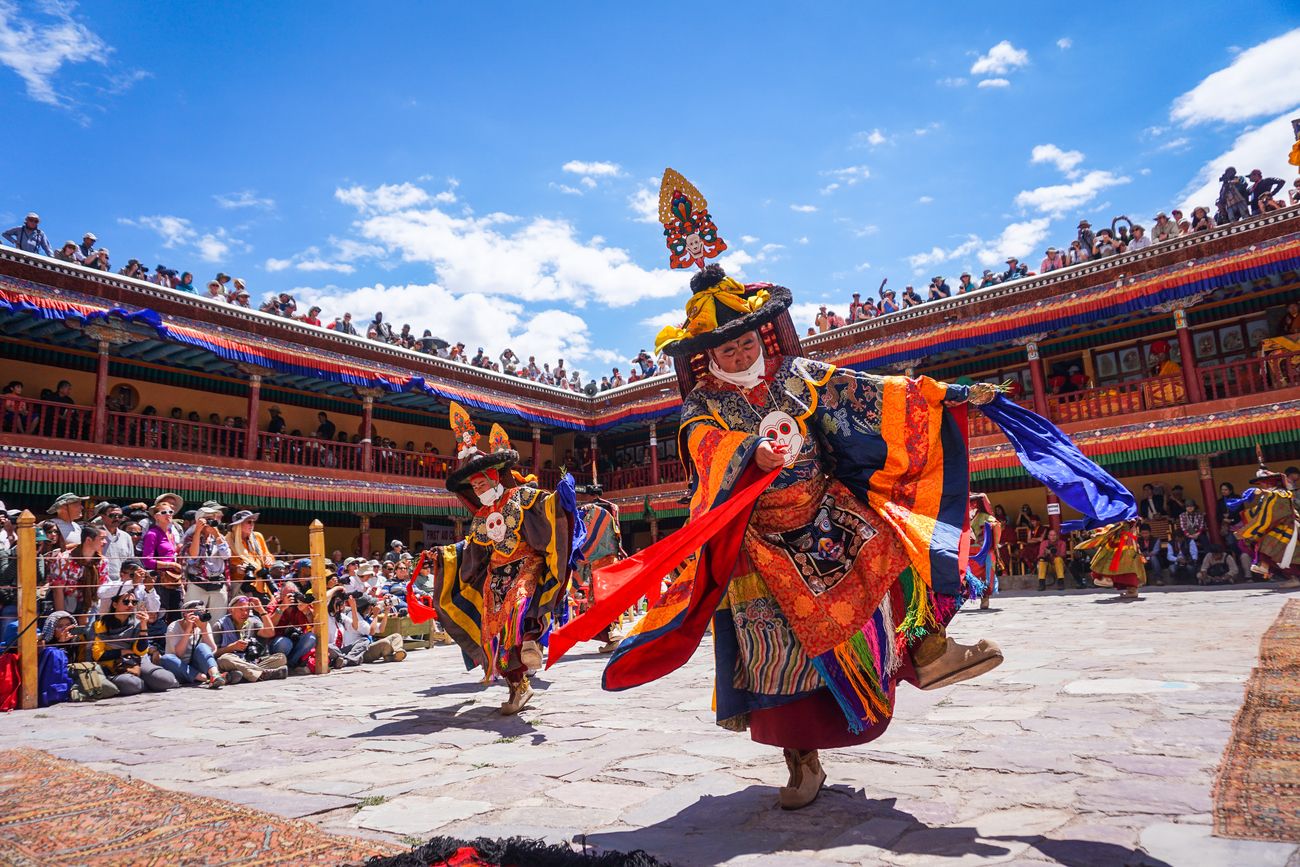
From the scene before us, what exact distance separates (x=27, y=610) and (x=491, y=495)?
13.8 ft

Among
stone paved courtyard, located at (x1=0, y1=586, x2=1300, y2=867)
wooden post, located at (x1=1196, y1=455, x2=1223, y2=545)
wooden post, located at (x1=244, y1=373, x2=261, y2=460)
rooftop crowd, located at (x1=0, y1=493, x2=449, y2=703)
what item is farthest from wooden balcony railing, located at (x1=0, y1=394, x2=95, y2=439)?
wooden post, located at (x1=1196, y1=455, x2=1223, y2=545)

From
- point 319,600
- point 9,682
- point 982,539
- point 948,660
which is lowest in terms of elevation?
point 9,682

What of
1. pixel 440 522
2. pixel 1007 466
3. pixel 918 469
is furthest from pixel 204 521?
pixel 1007 466

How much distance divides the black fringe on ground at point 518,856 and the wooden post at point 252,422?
1438 cm

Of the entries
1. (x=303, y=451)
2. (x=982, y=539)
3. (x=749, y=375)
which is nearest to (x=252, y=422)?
(x=303, y=451)

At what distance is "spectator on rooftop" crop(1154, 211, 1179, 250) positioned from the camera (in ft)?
47.6

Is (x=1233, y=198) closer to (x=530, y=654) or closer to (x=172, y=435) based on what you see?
(x=530, y=654)

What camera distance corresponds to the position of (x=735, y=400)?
123 inches

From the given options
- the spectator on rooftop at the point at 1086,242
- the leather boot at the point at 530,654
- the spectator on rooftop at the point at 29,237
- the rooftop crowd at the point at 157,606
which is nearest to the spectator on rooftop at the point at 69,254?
the spectator on rooftop at the point at 29,237

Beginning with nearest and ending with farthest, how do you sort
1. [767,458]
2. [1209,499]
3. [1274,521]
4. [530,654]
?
[767,458], [530,654], [1274,521], [1209,499]

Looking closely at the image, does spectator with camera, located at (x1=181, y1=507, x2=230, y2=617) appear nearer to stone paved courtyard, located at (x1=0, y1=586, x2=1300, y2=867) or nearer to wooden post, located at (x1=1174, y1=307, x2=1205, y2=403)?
stone paved courtyard, located at (x1=0, y1=586, x2=1300, y2=867)

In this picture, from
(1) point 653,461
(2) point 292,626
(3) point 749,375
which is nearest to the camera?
(3) point 749,375

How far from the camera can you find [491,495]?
583 cm

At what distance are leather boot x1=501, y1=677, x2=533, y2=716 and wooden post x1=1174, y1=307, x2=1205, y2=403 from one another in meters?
13.7
